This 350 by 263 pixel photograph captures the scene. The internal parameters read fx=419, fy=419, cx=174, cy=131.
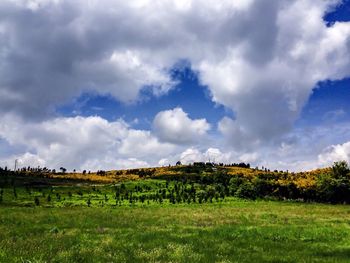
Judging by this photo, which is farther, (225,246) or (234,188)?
(234,188)

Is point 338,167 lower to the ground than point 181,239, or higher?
higher

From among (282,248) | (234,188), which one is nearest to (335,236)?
(282,248)

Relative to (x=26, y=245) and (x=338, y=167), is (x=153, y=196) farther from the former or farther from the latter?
(x=26, y=245)

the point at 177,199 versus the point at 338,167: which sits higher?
the point at 338,167

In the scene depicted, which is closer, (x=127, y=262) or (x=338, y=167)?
(x=127, y=262)

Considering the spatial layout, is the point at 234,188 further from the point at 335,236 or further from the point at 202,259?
the point at 202,259

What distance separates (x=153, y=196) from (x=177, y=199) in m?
8.44

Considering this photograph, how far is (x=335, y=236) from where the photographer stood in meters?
27.2

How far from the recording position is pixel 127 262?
624 inches

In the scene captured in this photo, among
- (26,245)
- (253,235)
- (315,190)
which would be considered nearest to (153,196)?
(315,190)

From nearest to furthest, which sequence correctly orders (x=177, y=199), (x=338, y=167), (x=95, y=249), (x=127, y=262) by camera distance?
1. (x=127, y=262)
2. (x=95, y=249)
3. (x=177, y=199)
4. (x=338, y=167)

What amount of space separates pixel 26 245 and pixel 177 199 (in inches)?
2899

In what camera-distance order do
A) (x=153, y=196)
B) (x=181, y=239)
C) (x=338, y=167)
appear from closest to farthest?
(x=181, y=239) < (x=153, y=196) < (x=338, y=167)

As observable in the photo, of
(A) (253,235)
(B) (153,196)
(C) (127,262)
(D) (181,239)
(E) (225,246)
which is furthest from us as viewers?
(B) (153,196)
